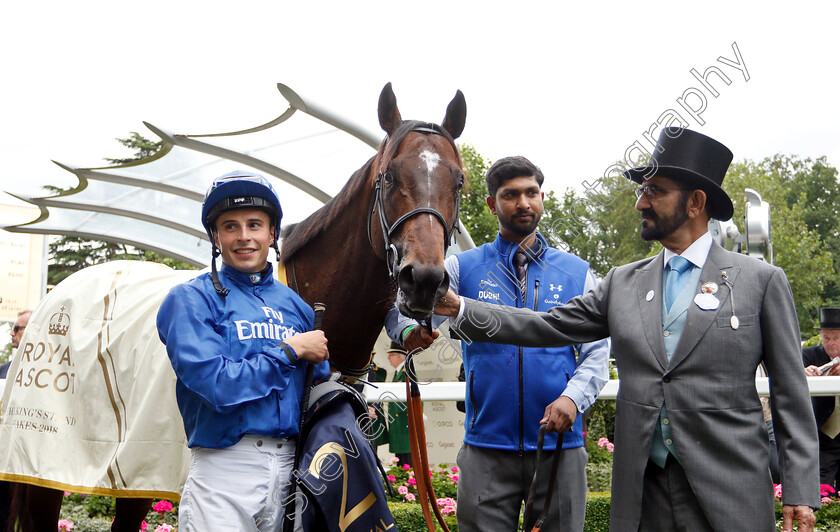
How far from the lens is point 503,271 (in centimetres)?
289

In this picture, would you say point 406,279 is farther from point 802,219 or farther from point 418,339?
point 802,219

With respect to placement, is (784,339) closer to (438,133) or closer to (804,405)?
(804,405)

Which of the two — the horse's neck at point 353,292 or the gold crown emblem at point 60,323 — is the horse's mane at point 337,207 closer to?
the horse's neck at point 353,292

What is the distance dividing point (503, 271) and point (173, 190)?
18.0ft

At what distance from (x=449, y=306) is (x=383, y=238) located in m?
0.37

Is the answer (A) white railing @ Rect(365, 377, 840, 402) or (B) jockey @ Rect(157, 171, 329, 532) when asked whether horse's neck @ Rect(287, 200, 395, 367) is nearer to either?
(B) jockey @ Rect(157, 171, 329, 532)

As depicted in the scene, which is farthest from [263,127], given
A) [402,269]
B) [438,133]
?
[402,269]

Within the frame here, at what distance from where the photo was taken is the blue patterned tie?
7.80ft

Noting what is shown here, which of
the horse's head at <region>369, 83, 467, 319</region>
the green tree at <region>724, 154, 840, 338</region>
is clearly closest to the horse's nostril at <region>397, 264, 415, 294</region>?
the horse's head at <region>369, 83, 467, 319</region>

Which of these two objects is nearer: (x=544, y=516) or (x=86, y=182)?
(x=544, y=516)

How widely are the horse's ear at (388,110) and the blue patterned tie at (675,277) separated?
1109 mm

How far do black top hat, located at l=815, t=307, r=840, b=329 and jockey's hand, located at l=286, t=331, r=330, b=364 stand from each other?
6067mm

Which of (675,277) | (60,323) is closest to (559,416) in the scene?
(675,277)

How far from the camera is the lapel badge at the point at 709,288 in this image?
2258 mm
